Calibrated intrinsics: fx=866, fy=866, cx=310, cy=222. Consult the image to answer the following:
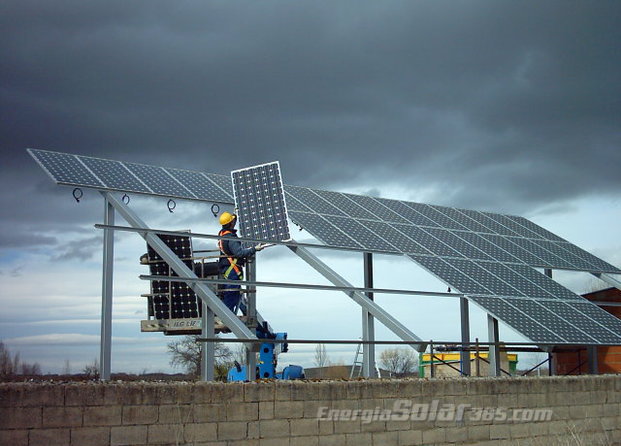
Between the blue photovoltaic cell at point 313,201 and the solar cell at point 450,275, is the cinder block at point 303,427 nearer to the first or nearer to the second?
the solar cell at point 450,275

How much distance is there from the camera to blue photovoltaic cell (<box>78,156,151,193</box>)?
14760 millimetres

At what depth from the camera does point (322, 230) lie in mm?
16656

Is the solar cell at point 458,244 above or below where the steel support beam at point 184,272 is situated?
above

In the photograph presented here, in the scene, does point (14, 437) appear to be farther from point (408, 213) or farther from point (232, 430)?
point (408, 213)

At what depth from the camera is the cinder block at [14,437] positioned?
9758 mm

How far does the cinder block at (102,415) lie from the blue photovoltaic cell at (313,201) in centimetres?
832

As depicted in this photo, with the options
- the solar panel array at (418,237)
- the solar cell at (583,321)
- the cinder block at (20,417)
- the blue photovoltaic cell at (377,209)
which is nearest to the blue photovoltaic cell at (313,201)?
the solar panel array at (418,237)

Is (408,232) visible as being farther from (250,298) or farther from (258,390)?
(258,390)

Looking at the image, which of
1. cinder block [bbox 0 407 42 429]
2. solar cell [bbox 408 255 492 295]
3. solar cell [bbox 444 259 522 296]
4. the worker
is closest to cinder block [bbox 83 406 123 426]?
cinder block [bbox 0 407 42 429]

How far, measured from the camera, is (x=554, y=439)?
14.5m

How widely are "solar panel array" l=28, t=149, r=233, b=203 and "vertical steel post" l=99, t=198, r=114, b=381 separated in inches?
52.9

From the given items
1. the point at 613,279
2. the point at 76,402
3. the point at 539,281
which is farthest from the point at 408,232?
the point at 76,402

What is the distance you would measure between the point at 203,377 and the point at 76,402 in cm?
280

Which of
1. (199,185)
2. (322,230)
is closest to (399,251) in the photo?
(322,230)
